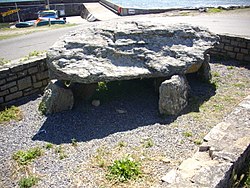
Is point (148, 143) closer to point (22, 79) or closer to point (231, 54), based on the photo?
point (22, 79)

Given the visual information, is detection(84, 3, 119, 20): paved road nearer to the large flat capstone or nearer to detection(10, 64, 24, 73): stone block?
the large flat capstone

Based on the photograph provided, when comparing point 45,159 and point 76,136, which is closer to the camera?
point 45,159

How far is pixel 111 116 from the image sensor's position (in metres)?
6.08

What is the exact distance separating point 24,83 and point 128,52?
2894mm

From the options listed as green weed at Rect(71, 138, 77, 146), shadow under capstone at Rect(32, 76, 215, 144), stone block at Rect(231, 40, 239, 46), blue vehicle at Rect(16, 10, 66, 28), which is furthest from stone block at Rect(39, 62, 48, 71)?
blue vehicle at Rect(16, 10, 66, 28)

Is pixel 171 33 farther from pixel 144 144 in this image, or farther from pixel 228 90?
pixel 144 144

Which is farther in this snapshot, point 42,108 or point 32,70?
point 32,70

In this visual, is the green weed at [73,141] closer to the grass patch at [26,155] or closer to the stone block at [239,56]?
the grass patch at [26,155]

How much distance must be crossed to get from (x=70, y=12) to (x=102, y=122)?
1247 inches

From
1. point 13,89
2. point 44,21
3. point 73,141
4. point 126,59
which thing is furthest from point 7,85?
point 44,21

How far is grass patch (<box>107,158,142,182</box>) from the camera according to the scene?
13.9ft

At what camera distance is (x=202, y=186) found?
321 cm

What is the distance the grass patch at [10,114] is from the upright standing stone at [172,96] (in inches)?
131

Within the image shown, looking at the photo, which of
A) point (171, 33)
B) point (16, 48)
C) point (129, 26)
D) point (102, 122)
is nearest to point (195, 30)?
point (171, 33)
